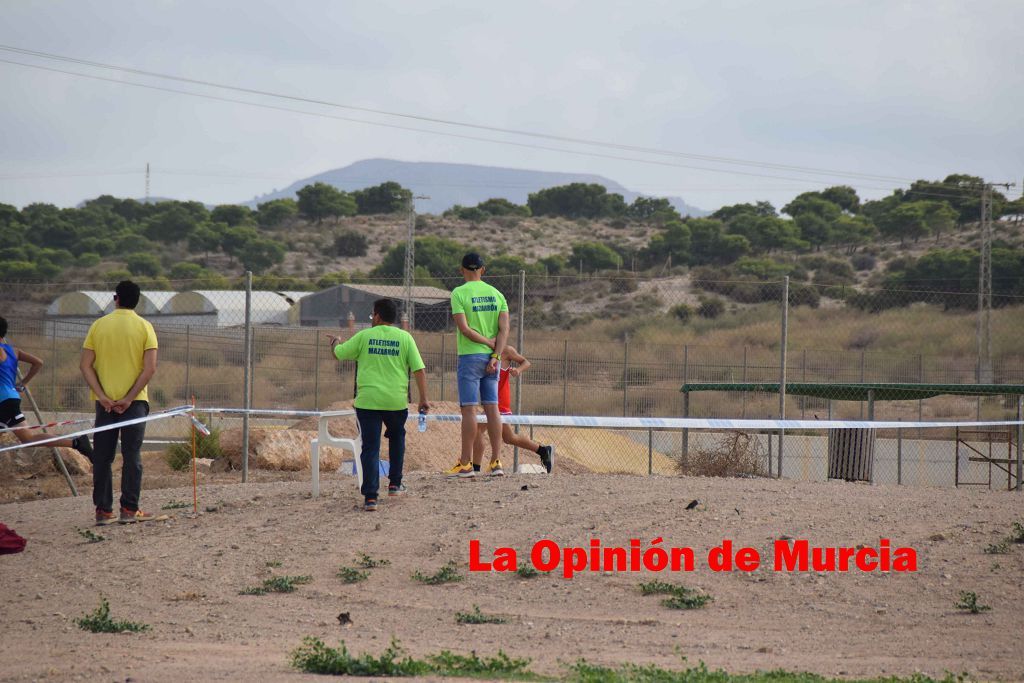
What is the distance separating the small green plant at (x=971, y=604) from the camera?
23.3ft

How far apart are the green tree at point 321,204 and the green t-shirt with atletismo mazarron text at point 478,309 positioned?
7509cm

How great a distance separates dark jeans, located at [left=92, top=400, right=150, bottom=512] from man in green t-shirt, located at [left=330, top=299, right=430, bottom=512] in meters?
1.65

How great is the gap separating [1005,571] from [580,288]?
37.0 m

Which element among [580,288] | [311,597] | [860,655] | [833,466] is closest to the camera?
[860,655]

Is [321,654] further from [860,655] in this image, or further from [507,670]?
[860,655]

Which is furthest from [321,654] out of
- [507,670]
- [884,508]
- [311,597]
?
[884,508]

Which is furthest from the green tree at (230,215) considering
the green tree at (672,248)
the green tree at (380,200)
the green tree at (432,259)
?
the green tree at (672,248)

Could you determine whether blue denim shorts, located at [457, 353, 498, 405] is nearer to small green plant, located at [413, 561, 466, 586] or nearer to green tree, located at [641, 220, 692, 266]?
small green plant, located at [413, 561, 466, 586]

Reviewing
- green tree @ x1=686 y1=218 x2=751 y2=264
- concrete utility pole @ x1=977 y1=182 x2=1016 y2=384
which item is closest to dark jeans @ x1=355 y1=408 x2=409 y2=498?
concrete utility pole @ x1=977 y1=182 x2=1016 y2=384

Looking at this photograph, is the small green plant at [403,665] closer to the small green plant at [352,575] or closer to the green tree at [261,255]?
the small green plant at [352,575]

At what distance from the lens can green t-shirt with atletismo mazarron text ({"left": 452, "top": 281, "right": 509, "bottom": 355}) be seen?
9.73 metres

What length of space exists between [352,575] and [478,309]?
2.77 m

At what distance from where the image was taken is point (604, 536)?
8.38m

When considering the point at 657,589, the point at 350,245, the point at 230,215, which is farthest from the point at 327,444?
the point at 230,215
